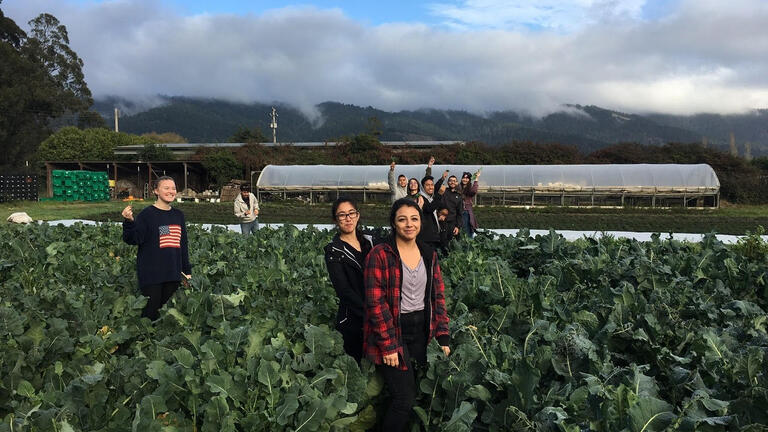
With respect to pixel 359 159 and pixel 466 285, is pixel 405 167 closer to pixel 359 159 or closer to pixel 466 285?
pixel 359 159

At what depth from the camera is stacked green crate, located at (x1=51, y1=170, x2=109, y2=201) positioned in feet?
A: 95.2

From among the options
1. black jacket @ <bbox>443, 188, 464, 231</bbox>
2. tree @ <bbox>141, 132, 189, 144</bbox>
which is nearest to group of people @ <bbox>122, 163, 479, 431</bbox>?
black jacket @ <bbox>443, 188, 464, 231</bbox>

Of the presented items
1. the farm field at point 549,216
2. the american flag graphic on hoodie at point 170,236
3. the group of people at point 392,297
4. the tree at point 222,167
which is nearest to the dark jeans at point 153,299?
the american flag graphic on hoodie at point 170,236

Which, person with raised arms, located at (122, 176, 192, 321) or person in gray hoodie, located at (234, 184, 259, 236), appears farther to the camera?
person in gray hoodie, located at (234, 184, 259, 236)

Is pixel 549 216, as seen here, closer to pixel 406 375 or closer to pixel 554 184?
pixel 554 184

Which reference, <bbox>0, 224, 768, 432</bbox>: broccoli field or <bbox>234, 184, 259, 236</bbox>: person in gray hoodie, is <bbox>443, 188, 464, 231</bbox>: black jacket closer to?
<bbox>0, 224, 768, 432</bbox>: broccoli field

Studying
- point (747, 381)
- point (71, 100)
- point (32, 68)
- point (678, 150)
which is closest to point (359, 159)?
point (678, 150)

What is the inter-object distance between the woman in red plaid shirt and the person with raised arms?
2.64 m

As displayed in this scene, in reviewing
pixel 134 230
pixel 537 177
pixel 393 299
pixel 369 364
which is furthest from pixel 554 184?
pixel 369 364

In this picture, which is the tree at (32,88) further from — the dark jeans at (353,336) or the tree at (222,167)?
the dark jeans at (353,336)

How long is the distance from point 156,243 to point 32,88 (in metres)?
51.7

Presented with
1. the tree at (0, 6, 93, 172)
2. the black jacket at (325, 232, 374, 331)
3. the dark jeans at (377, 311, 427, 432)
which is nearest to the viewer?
the dark jeans at (377, 311, 427, 432)

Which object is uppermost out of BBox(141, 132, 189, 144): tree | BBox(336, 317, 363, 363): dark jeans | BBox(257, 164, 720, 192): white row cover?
BBox(141, 132, 189, 144): tree

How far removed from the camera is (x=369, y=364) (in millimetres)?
2959
